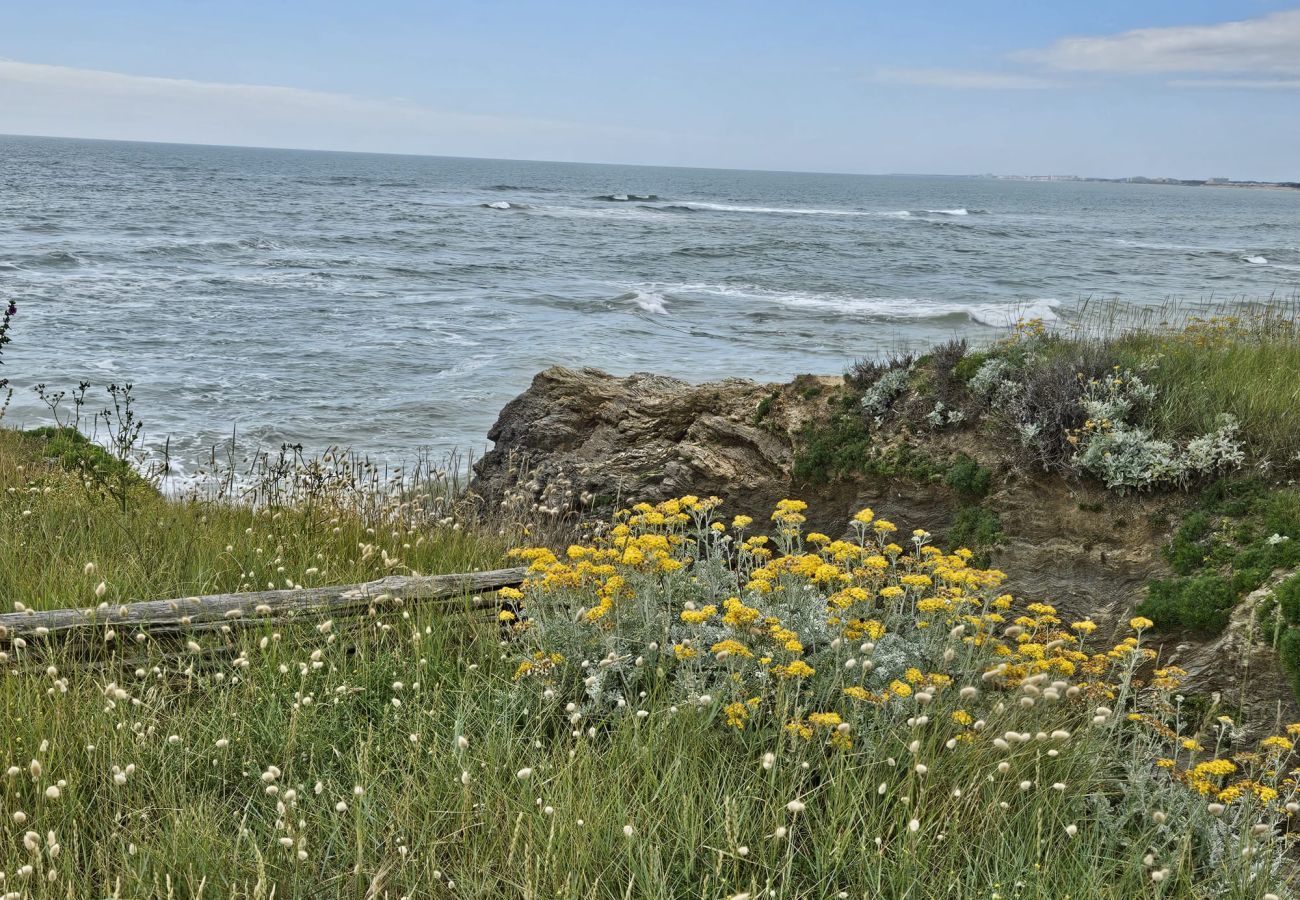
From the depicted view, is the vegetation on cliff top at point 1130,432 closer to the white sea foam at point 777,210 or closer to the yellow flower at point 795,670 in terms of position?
the yellow flower at point 795,670

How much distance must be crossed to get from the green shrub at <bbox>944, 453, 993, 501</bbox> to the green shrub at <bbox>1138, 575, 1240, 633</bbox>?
142cm

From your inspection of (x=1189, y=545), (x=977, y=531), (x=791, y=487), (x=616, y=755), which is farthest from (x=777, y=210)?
(x=616, y=755)

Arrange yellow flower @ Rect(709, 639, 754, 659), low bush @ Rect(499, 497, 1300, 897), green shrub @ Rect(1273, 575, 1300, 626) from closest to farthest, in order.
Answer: low bush @ Rect(499, 497, 1300, 897) → yellow flower @ Rect(709, 639, 754, 659) → green shrub @ Rect(1273, 575, 1300, 626)

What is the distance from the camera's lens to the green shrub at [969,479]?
691cm

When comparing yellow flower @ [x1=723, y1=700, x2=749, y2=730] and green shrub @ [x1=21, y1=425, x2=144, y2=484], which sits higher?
yellow flower @ [x1=723, y1=700, x2=749, y2=730]

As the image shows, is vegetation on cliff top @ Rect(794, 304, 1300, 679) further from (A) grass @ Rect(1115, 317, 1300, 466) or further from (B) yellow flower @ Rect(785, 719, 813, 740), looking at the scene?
(B) yellow flower @ Rect(785, 719, 813, 740)

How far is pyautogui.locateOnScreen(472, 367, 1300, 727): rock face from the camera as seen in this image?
218 inches

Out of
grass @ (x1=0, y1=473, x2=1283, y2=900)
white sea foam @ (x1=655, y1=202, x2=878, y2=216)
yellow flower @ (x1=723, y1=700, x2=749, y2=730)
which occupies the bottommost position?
grass @ (x1=0, y1=473, x2=1283, y2=900)

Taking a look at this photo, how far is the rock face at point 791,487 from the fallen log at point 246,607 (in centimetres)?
224

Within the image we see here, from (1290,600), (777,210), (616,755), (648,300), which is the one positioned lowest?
(616,755)

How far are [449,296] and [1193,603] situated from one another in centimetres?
2623

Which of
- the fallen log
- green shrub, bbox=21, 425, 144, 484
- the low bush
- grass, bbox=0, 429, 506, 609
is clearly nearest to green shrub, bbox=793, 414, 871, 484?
grass, bbox=0, 429, 506, 609

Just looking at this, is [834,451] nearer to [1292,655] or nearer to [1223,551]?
[1223,551]

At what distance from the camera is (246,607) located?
4680 mm
